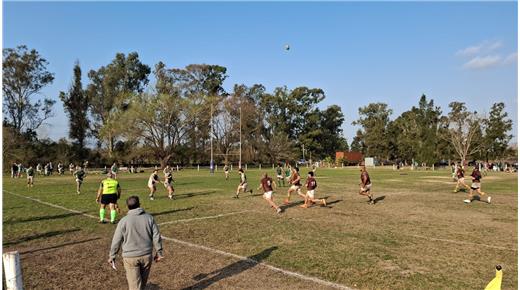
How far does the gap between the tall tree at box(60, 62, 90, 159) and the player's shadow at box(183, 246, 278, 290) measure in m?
64.6

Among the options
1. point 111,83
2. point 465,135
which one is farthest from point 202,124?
point 465,135

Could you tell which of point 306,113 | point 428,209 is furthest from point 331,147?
point 428,209

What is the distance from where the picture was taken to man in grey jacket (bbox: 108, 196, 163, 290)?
5.83 m

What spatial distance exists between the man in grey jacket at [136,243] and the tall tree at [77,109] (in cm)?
6641

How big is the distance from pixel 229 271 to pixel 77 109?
2678 inches

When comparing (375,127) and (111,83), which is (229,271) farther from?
(375,127)

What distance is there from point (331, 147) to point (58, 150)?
6310cm

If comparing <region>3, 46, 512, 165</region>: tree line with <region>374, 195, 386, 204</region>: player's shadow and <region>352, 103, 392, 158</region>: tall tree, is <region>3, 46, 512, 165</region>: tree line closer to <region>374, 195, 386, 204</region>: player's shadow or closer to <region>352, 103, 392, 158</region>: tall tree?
<region>352, 103, 392, 158</region>: tall tree

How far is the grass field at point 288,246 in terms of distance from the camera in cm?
746

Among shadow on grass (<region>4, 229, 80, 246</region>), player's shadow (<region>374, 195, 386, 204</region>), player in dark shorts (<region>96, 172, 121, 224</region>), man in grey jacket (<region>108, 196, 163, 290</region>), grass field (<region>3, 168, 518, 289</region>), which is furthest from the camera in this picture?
player's shadow (<region>374, 195, 386, 204</region>)

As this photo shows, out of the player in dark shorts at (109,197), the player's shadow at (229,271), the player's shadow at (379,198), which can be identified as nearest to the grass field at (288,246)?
the player's shadow at (229,271)

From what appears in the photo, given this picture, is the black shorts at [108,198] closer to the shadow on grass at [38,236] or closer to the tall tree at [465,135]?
the shadow on grass at [38,236]

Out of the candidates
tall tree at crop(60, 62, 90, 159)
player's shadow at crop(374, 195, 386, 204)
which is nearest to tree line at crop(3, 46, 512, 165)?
tall tree at crop(60, 62, 90, 159)

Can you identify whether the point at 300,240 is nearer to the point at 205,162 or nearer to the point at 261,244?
the point at 261,244
